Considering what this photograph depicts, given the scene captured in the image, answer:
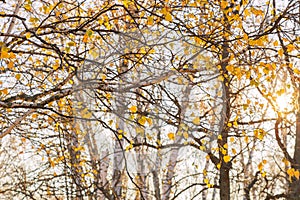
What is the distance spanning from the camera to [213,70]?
1.80 metres

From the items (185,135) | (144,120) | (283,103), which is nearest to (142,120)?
(144,120)

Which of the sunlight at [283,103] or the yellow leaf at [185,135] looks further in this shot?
the sunlight at [283,103]

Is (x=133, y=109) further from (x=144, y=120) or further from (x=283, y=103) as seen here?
(x=283, y=103)

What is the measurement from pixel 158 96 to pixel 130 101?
1.28 feet

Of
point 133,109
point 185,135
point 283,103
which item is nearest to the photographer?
point 133,109

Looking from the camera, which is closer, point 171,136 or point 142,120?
point 142,120

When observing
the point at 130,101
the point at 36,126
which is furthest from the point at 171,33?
the point at 36,126

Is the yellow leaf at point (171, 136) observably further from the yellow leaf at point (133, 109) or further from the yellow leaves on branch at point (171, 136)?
the yellow leaf at point (133, 109)

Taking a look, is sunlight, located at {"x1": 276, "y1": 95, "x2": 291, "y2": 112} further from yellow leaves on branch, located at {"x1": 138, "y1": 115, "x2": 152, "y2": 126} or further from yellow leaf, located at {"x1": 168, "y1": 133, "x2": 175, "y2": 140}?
yellow leaves on branch, located at {"x1": 138, "y1": 115, "x2": 152, "y2": 126}

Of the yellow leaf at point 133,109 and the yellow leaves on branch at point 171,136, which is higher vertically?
the yellow leaf at point 133,109

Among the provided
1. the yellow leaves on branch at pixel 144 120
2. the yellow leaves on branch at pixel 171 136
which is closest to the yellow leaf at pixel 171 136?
the yellow leaves on branch at pixel 171 136

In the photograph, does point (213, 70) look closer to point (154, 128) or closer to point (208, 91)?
point (208, 91)

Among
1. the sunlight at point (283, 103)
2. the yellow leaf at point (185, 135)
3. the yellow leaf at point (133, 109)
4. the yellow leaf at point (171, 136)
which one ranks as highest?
the sunlight at point (283, 103)

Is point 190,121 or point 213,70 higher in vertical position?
point 213,70
